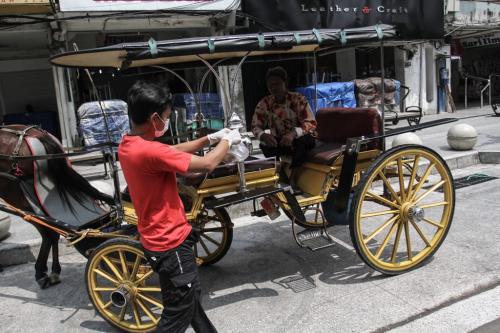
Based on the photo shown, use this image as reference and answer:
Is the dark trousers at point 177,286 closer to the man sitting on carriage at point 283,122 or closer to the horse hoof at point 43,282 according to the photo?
the man sitting on carriage at point 283,122

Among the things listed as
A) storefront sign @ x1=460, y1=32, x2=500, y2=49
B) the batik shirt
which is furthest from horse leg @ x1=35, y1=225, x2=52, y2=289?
storefront sign @ x1=460, y1=32, x2=500, y2=49

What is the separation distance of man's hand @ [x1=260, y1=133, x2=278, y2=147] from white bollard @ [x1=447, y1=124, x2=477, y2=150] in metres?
5.06

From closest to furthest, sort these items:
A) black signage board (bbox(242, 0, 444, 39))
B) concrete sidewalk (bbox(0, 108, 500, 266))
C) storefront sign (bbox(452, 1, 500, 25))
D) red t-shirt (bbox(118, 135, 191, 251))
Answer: red t-shirt (bbox(118, 135, 191, 251)) < concrete sidewalk (bbox(0, 108, 500, 266)) < black signage board (bbox(242, 0, 444, 39)) < storefront sign (bbox(452, 1, 500, 25))

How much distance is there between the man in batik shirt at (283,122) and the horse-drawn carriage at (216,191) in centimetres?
19

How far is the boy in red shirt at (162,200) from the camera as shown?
2502mm

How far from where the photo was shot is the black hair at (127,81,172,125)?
2488 millimetres

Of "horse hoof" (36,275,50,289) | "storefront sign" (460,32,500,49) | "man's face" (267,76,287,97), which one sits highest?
"storefront sign" (460,32,500,49)

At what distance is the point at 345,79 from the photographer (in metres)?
16.1

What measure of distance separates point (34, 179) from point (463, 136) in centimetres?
713

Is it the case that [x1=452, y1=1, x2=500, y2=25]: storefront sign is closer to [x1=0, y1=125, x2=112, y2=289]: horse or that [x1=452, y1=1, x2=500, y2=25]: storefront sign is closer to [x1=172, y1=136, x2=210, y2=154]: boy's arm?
[x1=0, y1=125, x2=112, y2=289]: horse

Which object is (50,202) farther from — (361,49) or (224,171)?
(361,49)

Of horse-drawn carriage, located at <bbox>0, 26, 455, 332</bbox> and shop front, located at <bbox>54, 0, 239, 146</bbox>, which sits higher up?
shop front, located at <bbox>54, 0, 239, 146</bbox>

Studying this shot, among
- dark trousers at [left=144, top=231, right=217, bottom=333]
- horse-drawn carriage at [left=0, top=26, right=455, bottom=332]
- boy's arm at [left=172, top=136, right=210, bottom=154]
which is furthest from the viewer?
horse-drawn carriage at [left=0, top=26, right=455, bottom=332]

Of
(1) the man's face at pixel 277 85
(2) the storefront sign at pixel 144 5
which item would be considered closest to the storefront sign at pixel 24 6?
(2) the storefront sign at pixel 144 5
